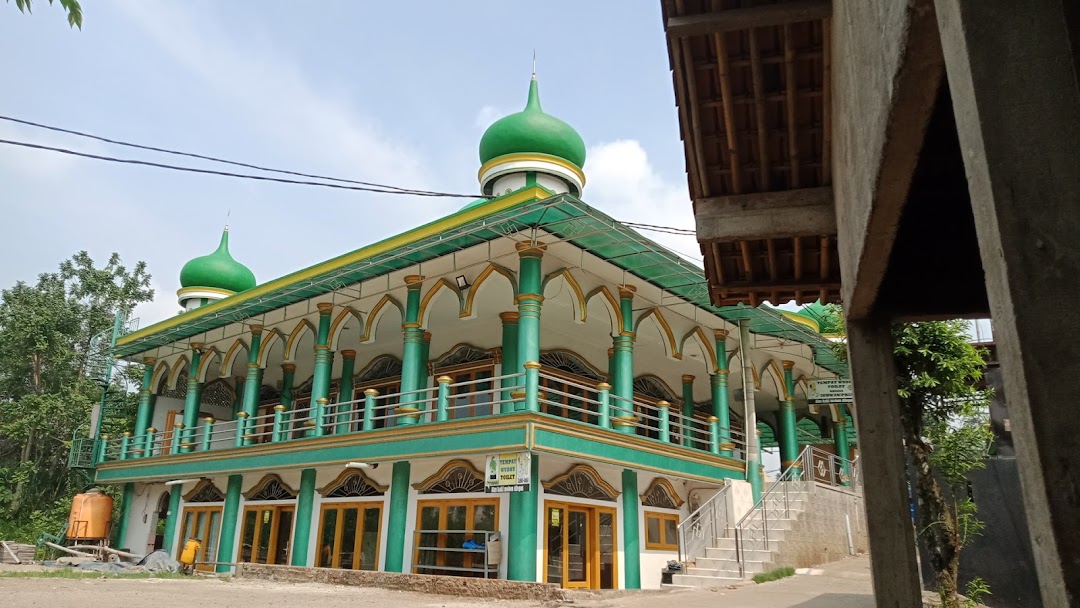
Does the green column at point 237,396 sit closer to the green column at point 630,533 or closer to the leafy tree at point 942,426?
the green column at point 630,533

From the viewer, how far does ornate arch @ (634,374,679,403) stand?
20219 mm

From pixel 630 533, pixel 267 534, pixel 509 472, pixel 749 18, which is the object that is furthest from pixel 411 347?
pixel 749 18

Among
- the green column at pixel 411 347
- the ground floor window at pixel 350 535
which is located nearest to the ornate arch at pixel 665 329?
the green column at pixel 411 347

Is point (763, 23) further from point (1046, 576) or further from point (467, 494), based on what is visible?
point (467, 494)

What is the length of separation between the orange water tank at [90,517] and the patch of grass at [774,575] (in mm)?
17977

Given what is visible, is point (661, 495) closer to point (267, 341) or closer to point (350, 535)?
point (350, 535)

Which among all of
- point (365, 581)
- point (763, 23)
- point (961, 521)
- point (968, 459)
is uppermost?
point (763, 23)

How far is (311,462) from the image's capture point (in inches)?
632

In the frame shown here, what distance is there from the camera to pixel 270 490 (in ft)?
59.5

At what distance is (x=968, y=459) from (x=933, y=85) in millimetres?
8613

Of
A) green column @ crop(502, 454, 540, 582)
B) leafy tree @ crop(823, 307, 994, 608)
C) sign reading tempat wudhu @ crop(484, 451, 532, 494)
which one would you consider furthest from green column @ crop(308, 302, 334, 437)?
leafy tree @ crop(823, 307, 994, 608)

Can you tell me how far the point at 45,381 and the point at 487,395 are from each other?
22.3 m

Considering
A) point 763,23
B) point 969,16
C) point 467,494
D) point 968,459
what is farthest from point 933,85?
point 467,494

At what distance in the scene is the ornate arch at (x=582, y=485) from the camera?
45.7 ft
